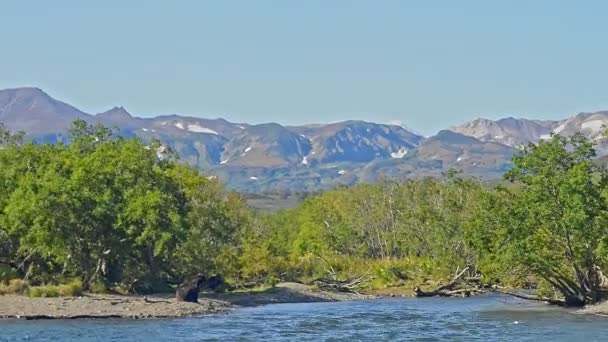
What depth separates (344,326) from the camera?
225 feet

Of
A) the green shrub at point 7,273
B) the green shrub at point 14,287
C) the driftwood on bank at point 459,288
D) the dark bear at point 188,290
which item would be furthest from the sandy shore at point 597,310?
the green shrub at point 7,273

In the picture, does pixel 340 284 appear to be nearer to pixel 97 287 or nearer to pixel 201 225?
pixel 201 225

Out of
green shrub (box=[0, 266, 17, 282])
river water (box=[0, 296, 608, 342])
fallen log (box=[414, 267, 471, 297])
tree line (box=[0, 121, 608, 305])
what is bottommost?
river water (box=[0, 296, 608, 342])

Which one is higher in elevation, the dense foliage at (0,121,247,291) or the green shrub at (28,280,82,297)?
the dense foliage at (0,121,247,291)

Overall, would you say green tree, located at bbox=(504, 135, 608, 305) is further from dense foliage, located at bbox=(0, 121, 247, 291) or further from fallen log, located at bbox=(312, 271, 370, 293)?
fallen log, located at bbox=(312, 271, 370, 293)

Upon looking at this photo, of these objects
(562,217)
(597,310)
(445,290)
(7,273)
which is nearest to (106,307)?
(7,273)

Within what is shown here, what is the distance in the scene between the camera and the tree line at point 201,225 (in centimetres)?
7512

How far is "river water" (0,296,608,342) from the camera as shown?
59656 millimetres

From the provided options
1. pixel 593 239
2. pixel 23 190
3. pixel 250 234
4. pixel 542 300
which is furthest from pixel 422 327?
pixel 250 234

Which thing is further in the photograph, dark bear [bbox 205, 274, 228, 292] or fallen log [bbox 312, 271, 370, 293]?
fallen log [bbox 312, 271, 370, 293]

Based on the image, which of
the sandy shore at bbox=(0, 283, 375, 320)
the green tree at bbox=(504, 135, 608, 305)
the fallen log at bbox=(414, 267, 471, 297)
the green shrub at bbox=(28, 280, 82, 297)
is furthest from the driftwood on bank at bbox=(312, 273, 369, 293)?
the green tree at bbox=(504, 135, 608, 305)

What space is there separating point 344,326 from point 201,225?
33222mm

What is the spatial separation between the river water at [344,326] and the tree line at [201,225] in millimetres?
4466

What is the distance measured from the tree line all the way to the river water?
14.7ft
